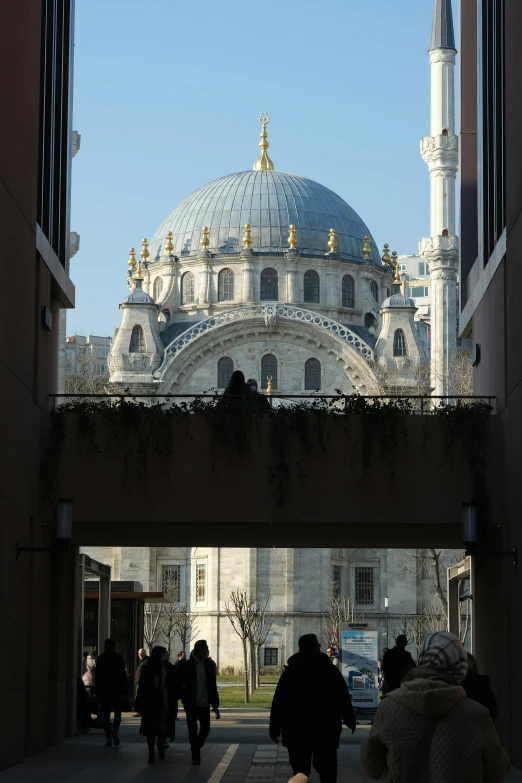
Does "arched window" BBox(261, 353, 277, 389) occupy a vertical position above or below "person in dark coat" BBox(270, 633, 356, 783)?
above

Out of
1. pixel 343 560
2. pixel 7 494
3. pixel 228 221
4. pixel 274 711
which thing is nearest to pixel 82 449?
pixel 7 494

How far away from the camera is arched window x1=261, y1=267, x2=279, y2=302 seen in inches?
3071

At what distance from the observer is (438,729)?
19.2ft

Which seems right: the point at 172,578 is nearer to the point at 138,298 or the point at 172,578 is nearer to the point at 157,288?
the point at 138,298

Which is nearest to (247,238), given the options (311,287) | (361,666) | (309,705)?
(311,287)

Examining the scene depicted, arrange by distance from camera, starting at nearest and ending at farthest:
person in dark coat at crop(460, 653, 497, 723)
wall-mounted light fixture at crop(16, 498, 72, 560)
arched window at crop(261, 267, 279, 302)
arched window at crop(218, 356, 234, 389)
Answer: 1. person in dark coat at crop(460, 653, 497, 723)
2. wall-mounted light fixture at crop(16, 498, 72, 560)
3. arched window at crop(218, 356, 234, 389)
4. arched window at crop(261, 267, 279, 302)

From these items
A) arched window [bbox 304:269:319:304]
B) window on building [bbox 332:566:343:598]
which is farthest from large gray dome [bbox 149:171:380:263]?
window on building [bbox 332:566:343:598]

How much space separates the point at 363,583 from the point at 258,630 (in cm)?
949

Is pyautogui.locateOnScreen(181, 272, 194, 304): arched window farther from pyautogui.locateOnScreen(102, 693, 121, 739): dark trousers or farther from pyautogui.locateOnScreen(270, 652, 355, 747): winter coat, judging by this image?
pyautogui.locateOnScreen(270, 652, 355, 747): winter coat

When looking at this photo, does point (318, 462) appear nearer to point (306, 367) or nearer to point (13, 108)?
point (13, 108)

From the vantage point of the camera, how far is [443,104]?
68188mm

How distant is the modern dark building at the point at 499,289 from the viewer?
657 inches

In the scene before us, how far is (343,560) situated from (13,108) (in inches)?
2053

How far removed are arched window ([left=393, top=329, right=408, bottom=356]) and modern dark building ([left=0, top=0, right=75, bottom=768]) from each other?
50.5 metres
